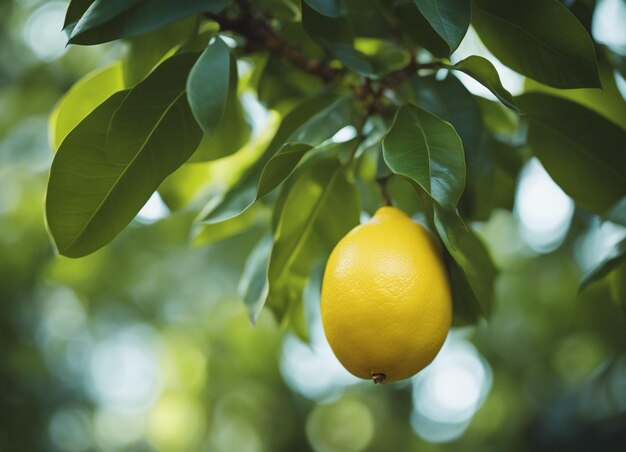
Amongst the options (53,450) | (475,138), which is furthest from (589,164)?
(53,450)

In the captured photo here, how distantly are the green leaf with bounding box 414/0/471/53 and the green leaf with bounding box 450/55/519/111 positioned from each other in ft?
0.12

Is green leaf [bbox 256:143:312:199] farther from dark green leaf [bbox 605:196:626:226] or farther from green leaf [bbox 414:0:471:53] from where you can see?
dark green leaf [bbox 605:196:626:226]

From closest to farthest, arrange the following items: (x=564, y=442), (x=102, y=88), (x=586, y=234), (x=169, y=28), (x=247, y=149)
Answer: (x=169, y=28), (x=102, y=88), (x=247, y=149), (x=586, y=234), (x=564, y=442)

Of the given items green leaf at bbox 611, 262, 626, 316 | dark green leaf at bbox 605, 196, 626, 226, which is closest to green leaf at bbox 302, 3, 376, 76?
dark green leaf at bbox 605, 196, 626, 226

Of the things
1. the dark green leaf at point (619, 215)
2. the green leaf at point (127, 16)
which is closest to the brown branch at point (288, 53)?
the green leaf at point (127, 16)

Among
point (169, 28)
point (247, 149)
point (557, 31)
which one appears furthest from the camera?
point (247, 149)

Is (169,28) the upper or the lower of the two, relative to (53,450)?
upper

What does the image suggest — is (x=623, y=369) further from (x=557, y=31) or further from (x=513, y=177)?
(x=557, y=31)

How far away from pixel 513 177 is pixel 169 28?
2.29 feet

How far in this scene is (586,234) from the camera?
292cm

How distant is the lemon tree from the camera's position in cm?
78

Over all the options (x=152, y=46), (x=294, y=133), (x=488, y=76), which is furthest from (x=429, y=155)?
(x=152, y=46)

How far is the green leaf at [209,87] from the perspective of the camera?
74 cm

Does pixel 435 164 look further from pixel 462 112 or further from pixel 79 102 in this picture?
pixel 79 102
